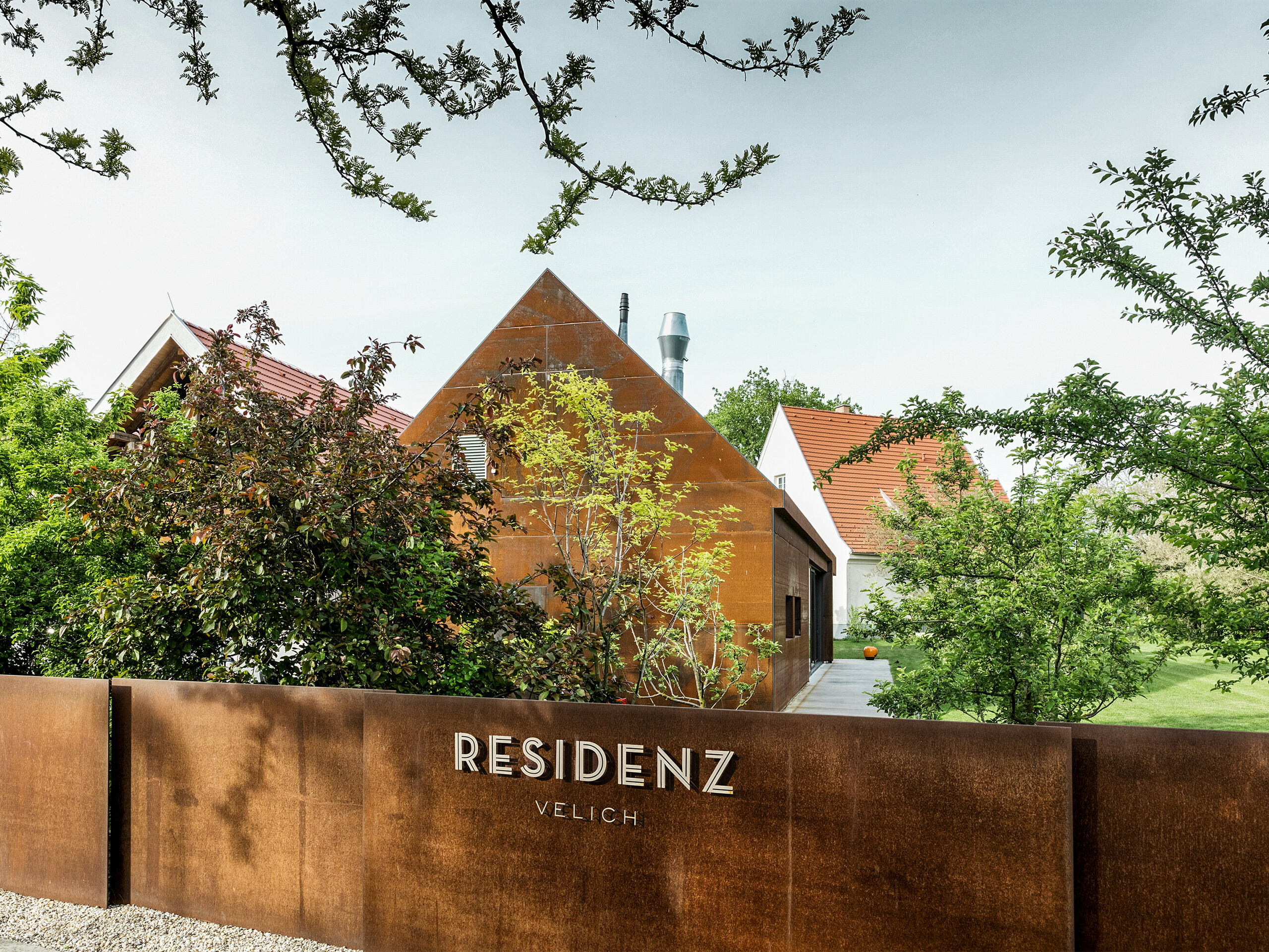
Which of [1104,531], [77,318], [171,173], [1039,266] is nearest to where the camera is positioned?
[171,173]

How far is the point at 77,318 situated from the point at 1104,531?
11439 millimetres

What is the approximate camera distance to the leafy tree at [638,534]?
10445 mm

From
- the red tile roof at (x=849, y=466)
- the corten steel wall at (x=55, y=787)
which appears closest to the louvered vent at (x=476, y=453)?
the corten steel wall at (x=55, y=787)

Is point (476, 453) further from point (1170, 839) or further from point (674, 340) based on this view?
point (674, 340)

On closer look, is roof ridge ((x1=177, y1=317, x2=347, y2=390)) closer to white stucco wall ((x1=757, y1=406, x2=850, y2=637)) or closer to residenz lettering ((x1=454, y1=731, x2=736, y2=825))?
residenz lettering ((x1=454, y1=731, x2=736, y2=825))

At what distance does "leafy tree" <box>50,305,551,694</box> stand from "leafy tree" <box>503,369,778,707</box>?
340 cm

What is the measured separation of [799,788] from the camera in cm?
414

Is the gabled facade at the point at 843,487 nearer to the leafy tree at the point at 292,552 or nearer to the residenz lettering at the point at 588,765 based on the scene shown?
the leafy tree at the point at 292,552

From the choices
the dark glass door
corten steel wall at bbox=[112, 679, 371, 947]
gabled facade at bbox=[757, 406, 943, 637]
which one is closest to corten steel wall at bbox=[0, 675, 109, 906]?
corten steel wall at bbox=[112, 679, 371, 947]

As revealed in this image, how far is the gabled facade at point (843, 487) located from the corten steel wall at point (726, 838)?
22.7 meters

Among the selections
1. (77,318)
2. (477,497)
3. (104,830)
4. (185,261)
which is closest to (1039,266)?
(477,497)

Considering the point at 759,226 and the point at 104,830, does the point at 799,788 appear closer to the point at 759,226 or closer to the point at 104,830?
the point at 104,830

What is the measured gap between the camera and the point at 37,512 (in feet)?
25.4

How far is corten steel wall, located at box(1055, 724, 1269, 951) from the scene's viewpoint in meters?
3.59
